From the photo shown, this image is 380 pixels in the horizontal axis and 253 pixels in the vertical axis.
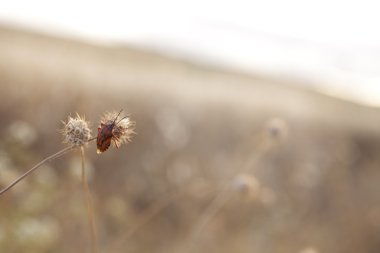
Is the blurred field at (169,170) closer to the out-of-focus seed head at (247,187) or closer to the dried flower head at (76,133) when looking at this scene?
the out-of-focus seed head at (247,187)

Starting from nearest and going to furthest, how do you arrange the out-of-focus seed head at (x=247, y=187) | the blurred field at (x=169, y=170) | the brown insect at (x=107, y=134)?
the brown insect at (x=107, y=134) < the out-of-focus seed head at (x=247, y=187) < the blurred field at (x=169, y=170)

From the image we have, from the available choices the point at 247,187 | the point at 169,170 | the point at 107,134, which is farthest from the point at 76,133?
the point at 169,170

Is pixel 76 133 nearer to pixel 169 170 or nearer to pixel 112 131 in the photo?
pixel 112 131

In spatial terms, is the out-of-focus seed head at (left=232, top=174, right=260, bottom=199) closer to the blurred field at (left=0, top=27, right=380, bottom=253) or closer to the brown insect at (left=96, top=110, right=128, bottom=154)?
the blurred field at (left=0, top=27, right=380, bottom=253)

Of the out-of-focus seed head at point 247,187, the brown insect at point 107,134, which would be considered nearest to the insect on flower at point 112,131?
the brown insect at point 107,134

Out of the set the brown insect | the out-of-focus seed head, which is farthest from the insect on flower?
the out-of-focus seed head

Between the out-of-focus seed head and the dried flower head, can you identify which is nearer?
the dried flower head
